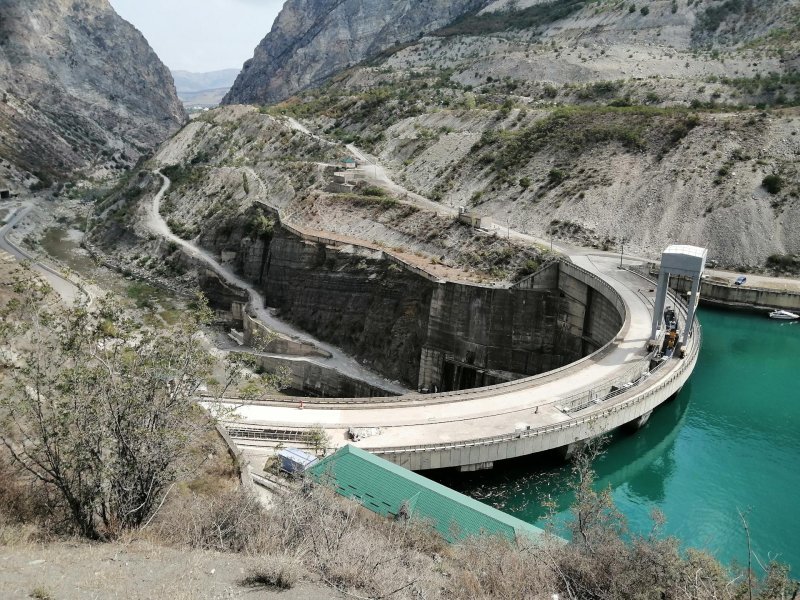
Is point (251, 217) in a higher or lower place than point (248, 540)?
higher

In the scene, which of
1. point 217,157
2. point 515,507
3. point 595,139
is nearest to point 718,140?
point 595,139

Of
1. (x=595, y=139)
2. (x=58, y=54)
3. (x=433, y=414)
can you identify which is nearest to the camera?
(x=433, y=414)

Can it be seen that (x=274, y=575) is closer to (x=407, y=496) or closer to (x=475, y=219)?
(x=407, y=496)

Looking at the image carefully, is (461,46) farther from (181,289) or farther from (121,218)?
(181,289)

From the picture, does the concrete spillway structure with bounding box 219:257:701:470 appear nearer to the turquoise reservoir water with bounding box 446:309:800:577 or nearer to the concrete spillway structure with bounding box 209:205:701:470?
the concrete spillway structure with bounding box 209:205:701:470

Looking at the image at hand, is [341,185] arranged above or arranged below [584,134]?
below

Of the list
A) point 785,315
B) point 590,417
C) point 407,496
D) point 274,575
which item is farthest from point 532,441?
point 785,315
